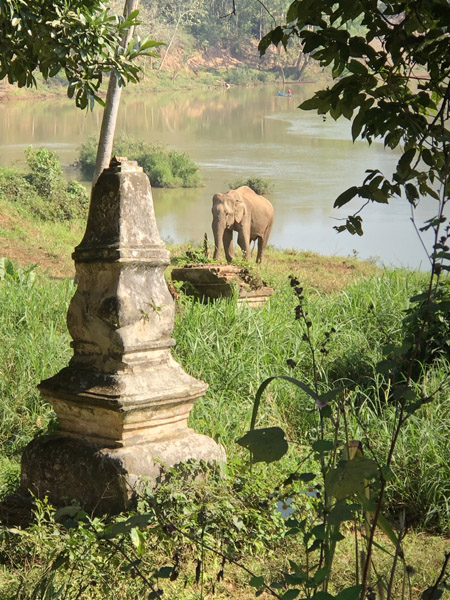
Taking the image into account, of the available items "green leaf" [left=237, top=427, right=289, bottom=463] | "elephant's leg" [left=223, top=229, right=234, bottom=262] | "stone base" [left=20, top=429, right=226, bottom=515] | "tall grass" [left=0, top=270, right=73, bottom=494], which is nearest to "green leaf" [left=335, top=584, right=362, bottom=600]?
"green leaf" [left=237, top=427, right=289, bottom=463]

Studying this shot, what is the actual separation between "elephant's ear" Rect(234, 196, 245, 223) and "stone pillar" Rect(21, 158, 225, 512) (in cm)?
1167

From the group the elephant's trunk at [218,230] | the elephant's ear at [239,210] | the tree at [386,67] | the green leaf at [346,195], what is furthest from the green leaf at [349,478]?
the elephant's ear at [239,210]

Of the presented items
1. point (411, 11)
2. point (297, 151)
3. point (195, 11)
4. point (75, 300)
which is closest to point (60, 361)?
point (75, 300)

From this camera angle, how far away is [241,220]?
16.5 meters

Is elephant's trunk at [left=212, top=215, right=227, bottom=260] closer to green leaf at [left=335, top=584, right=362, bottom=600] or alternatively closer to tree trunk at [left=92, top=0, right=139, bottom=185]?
tree trunk at [left=92, top=0, right=139, bottom=185]

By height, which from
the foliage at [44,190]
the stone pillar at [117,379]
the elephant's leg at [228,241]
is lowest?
the elephant's leg at [228,241]

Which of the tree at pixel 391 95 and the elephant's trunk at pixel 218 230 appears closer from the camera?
the tree at pixel 391 95

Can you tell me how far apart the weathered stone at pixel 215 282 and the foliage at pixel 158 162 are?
770 inches

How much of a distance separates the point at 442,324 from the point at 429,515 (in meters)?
2.68

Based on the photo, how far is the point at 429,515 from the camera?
4984 mm

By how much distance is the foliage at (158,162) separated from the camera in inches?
1174

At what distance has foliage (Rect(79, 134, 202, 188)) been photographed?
2981 cm

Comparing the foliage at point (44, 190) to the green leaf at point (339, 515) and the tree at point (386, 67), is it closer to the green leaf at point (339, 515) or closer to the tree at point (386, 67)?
the tree at point (386, 67)

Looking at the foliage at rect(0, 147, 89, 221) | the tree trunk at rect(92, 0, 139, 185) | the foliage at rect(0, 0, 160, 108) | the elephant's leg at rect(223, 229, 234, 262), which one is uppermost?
the foliage at rect(0, 0, 160, 108)
